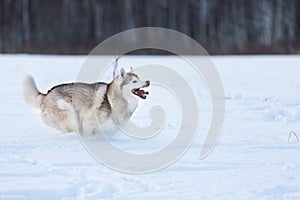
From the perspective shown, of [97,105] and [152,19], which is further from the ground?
[97,105]

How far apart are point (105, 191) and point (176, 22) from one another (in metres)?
28.9

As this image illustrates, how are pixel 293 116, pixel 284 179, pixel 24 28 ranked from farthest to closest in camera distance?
pixel 24 28
pixel 293 116
pixel 284 179

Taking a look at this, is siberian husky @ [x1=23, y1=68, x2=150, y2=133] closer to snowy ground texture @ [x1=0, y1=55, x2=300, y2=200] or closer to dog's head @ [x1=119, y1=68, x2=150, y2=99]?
dog's head @ [x1=119, y1=68, x2=150, y2=99]

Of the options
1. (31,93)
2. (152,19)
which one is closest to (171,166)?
(31,93)

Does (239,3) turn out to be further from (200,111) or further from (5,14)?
(200,111)

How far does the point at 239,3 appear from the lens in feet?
104

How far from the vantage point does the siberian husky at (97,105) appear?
4906 millimetres

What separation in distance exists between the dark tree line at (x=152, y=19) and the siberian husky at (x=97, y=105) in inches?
989

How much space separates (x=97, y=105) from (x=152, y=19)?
27.0m

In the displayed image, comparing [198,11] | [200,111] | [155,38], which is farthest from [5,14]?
[200,111]

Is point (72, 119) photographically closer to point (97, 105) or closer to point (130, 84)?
point (97, 105)

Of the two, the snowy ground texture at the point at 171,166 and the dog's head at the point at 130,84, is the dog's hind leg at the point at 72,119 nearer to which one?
the snowy ground texture at the point at 171,166

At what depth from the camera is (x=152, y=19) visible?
31453 millimetres

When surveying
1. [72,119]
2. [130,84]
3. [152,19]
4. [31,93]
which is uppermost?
[130,84]
